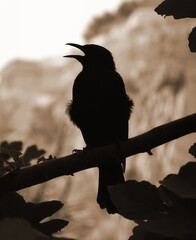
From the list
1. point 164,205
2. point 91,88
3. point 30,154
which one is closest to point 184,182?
point 164,205

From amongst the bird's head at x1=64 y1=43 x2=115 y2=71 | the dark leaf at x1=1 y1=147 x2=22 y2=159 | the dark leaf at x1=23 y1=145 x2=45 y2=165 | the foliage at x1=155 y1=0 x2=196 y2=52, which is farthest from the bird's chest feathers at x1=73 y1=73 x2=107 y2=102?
the foliage at x1=155 y1=0 x2=196 y2=52

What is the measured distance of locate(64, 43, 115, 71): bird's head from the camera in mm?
4004

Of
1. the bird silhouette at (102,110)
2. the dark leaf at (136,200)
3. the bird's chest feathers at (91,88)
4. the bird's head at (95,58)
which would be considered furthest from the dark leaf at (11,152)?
the bird's head at (95,58)

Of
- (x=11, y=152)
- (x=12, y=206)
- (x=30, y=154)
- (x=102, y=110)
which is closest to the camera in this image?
(x=12, y=206)

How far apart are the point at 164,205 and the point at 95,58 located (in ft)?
11.0

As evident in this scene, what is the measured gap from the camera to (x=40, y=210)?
3.34 feet

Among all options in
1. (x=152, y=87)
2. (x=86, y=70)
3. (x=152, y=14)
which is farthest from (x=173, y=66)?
(x=86, y=70)

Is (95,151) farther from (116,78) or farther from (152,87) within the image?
(152,87)

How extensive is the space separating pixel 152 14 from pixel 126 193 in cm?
2221

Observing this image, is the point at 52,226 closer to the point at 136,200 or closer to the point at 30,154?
the point at 136,200

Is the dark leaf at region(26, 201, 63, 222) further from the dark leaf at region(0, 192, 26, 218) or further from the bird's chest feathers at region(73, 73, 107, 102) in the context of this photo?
the bird's chest feathers at region(73, 73, 107, 102)

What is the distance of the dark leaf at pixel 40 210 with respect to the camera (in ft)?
3.30

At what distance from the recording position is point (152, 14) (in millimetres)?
22312

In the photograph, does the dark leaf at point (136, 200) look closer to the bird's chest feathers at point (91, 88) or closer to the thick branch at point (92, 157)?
the thick branch at point (92, 157)
